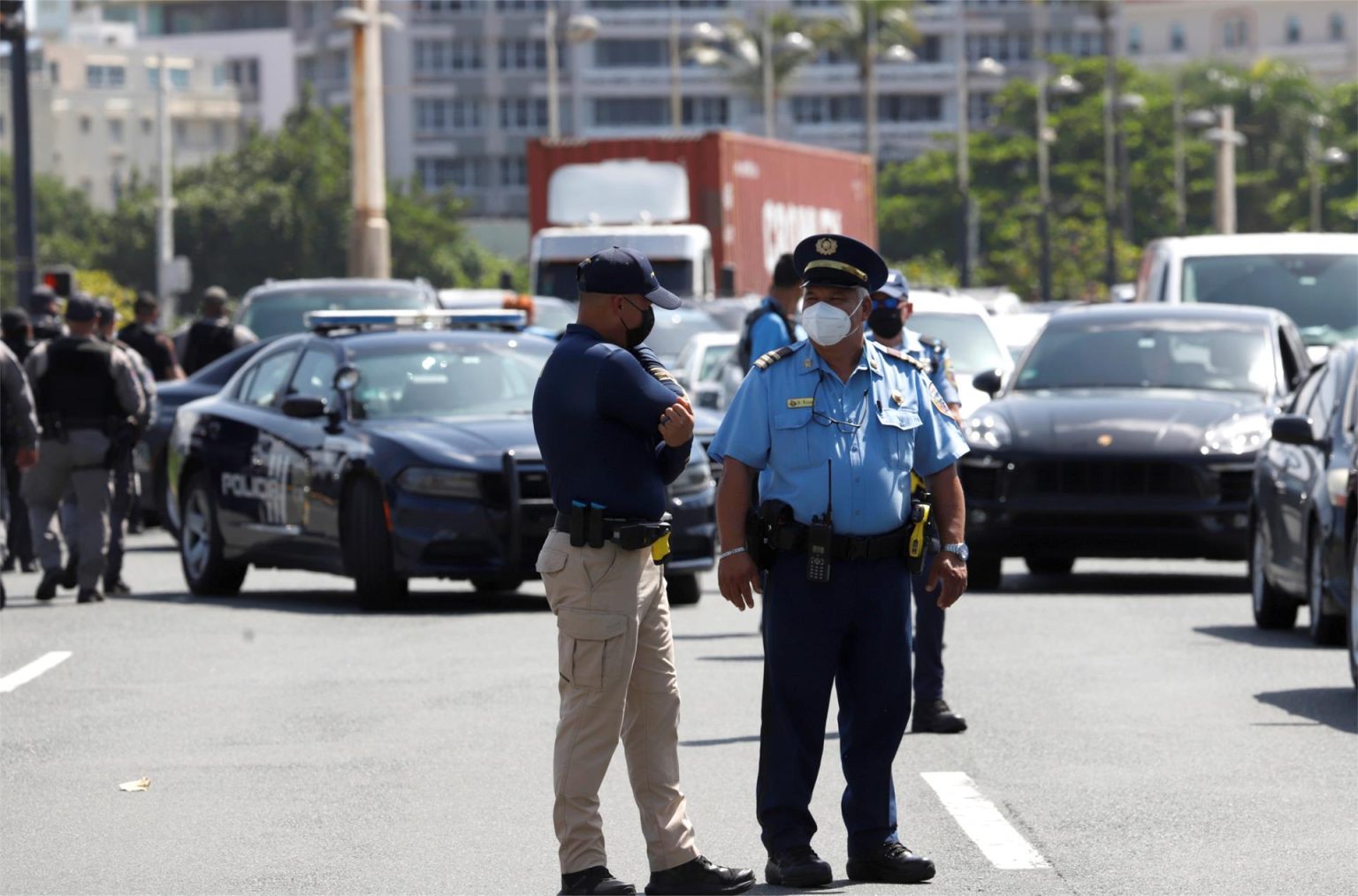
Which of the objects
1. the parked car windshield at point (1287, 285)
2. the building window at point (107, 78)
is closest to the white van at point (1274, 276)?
the parked car windshield at point (1287, 285)

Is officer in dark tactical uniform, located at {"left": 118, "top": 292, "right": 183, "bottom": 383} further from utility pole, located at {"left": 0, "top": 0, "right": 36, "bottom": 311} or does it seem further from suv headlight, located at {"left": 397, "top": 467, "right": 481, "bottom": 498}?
suv headlight, located at {"left": 397, "top": 467, "right": 481, "bottom": 498}

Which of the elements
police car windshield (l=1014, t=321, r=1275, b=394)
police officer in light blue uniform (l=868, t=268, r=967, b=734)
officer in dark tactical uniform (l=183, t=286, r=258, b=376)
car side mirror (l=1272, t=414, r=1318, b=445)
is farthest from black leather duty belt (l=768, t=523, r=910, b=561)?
officer in dark tactical uniform (l=183, t=286, r=258, b=376)

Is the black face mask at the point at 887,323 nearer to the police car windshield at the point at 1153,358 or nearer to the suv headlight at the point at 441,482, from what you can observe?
the suv headlight at the point at 441,482

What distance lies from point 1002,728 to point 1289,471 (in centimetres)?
409

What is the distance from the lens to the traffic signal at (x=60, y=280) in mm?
27219

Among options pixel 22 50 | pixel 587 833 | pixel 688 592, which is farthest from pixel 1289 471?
pixel 22 50

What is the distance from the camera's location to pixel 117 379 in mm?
16750

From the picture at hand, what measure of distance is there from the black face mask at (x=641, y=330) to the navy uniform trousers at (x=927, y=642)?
10.2 ft

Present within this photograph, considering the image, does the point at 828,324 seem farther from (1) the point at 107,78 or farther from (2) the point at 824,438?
(1) the point at 107,78

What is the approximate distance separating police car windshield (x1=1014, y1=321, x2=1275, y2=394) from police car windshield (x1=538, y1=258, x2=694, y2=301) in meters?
18.3

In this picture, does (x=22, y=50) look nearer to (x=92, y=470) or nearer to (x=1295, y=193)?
(x=92, y=470)

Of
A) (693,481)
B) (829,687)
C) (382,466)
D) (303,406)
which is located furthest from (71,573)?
(829,687)

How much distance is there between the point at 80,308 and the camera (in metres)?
16.6

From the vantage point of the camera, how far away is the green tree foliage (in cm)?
10969
